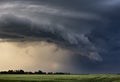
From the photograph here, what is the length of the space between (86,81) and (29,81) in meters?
27.5

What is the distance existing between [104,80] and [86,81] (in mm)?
9573

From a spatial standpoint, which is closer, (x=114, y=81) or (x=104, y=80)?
(x=114, y=81)

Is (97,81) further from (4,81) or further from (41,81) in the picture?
(4,81)

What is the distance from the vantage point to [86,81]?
145500 mm

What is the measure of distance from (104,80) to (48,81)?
2764 cm

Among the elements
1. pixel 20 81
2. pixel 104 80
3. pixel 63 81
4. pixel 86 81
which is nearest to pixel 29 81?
pixel 20 81

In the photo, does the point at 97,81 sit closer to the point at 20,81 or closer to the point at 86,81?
the point at 86,81

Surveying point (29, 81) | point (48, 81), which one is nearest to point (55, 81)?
point (48, 81)

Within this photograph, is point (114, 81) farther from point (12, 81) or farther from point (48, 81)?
point (12, 81)

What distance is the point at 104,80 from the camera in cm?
14838

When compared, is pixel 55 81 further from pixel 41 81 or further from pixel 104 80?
pixel 104 80

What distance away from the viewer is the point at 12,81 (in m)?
144

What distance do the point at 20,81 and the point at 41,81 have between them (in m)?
10.1

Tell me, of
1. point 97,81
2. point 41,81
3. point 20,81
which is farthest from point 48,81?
point 97,81
